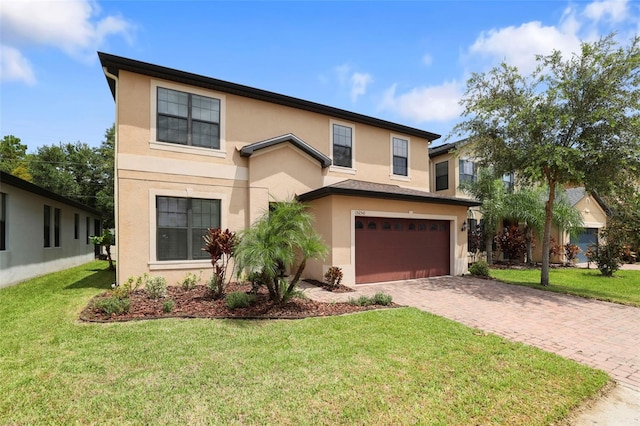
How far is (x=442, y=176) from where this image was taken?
19375 millimetres

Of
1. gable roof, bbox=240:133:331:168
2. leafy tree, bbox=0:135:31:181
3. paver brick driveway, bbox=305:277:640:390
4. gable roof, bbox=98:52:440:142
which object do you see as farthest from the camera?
leafy tree, bbox=0:135:31:181

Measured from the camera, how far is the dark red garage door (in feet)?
37.1

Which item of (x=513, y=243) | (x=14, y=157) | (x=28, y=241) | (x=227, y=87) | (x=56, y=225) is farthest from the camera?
(x=14, y=157)

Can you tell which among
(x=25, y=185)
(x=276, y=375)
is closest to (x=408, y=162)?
(x=276, y=375)

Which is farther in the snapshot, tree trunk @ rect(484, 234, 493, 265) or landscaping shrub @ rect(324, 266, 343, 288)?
tree trunk @ rect(484, 234, 493, 265)

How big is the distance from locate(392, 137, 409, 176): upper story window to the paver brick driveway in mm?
5729

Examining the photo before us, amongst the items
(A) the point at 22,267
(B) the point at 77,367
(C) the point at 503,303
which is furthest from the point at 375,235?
(A) the point at 22,267

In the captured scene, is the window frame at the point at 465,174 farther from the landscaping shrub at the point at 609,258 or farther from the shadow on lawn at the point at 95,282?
the shadow on lawn at the point at 95,282

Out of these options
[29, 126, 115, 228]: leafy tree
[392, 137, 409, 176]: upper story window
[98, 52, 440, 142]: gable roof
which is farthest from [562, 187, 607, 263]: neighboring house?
[29, 126, 115, 228]: leafy tree

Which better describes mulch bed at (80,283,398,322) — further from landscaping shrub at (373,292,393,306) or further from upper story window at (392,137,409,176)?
upper story window at (392,137,409,176)

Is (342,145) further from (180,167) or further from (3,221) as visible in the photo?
(3,221)

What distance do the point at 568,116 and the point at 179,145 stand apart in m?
12.6

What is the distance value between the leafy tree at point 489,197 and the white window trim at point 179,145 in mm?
13919

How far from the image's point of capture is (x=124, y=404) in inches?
137
